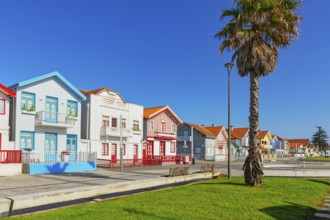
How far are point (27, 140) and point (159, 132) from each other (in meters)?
21.4

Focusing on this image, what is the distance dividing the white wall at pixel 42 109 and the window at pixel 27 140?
10.8 inches

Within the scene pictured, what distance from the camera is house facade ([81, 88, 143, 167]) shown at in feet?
116

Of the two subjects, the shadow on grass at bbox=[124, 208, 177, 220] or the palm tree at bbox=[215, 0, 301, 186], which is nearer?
the shadow on grass at bbox=[124, 208, 177, 220]

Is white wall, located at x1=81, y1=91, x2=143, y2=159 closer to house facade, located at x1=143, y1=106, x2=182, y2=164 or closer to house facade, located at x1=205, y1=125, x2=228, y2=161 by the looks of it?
house facade, located at x1=143, y1=106, x2=182, y2=164

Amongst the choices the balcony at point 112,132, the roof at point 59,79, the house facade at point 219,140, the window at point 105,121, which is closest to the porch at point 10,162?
the roof at point 59,79

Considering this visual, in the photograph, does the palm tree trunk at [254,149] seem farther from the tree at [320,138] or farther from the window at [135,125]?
the tree at [320,138]

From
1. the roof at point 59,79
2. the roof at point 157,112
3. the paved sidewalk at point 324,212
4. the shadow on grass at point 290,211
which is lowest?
the paved sidewalk at point 324,212

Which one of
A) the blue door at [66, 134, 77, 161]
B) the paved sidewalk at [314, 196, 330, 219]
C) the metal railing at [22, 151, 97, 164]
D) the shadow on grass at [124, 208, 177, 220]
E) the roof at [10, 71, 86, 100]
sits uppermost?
the roof at [10, 71, 86, 100]

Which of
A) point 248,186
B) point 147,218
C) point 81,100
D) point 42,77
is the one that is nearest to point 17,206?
point 147,218

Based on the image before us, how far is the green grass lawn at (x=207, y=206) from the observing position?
9133 millimetres

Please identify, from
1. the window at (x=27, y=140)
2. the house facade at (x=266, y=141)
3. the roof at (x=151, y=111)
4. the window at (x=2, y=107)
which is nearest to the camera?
the window at (x=2, y=107)

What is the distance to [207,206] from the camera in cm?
1066

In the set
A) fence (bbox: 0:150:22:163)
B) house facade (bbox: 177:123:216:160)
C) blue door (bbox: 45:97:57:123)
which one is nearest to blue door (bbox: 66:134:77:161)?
blue door (bbox: 45:97:57:123)

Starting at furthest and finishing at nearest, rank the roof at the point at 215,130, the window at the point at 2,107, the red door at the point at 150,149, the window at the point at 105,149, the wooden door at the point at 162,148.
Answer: the roof at the point at 215,130 → the wooden door at the point at 162,148 → the red door at the point at 150,149 → the window at the point at 105,149 → the window at the point at 2,107
